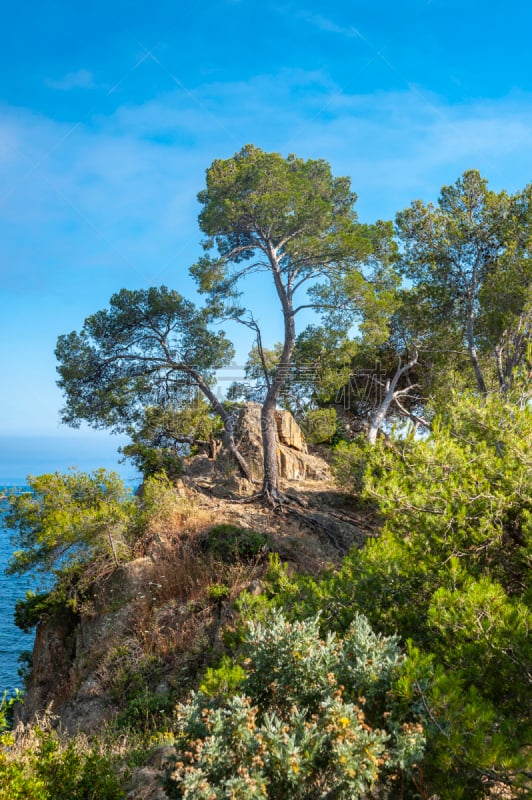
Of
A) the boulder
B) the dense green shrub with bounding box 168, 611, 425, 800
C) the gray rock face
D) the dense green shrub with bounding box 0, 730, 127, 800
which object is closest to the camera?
the dense green shrub with bounding box 168, 611, 425, 800

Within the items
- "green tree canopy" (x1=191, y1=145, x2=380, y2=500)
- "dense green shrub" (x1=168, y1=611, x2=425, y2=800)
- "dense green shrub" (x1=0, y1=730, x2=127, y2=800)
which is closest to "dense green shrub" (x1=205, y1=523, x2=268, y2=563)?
"green tree canopy" (x1=191, y1=145, x2=380, y2=500)

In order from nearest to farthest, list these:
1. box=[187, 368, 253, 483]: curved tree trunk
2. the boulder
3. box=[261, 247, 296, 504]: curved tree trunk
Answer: box=[261, 247, 296, 504]: curved tree trunk → box=[187, 368, 253, 483]: curved tree trunk → the boulder

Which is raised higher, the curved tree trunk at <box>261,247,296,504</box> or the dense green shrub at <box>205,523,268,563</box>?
the curved tree trunk at <box>261,247,296,504</box>

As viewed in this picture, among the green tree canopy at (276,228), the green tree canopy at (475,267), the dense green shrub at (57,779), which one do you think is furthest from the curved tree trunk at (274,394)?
the dense green shrub at (57,779)

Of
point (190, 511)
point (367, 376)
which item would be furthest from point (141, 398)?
point (367, 376)

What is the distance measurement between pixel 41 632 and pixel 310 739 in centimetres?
1285

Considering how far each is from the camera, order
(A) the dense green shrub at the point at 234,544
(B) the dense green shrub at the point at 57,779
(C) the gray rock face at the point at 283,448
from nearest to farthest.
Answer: (B) the dense green shrub at the point at 57,779
(A) the dense green shrub at the point at 234,544
(C) the gray rock face at the point at 283,448

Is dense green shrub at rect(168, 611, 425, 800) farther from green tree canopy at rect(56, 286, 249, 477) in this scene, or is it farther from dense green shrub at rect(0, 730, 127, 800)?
green tree canopy at rect(56, 286, 249, 477)

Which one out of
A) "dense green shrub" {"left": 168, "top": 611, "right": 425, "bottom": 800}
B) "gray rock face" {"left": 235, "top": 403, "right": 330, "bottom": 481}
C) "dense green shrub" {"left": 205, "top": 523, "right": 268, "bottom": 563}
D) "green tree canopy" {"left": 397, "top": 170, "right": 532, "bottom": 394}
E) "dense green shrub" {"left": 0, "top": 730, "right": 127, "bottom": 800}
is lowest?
"dense green shrub" {"left": 0, "top": 730, "right": 127, "bottom": 800}

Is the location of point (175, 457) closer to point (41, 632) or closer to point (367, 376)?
point (41, 632)

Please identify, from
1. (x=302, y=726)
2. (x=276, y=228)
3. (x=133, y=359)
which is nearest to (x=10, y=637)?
(x=133, y=359)

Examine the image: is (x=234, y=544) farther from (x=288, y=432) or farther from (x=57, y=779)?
(x=288, y=432)

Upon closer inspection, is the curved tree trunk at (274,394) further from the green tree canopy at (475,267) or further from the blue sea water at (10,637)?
the blue sea water at (10,637)

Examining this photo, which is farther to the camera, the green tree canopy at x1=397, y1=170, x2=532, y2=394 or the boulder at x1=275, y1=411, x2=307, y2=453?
the boulder at x1=275, y1=411, x2=307, y2=453
